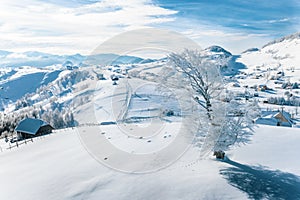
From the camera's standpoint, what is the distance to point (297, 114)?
86.2 meters

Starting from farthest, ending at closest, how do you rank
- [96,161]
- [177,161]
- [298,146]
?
1. [298,146]
2. [96,161]
3. [177,161]

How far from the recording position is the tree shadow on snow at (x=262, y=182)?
996 cm

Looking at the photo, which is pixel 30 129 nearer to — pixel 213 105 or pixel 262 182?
pixel 213 105

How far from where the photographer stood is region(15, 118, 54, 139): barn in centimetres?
4600

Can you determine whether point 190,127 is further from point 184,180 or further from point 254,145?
point 254,145

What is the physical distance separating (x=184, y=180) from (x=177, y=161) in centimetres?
270

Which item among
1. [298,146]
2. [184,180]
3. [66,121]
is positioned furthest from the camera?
[66,121]

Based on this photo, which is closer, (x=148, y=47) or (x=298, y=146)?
(x=148, y=47)

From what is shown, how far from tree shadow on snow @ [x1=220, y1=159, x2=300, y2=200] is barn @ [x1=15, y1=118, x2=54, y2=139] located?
139 feet

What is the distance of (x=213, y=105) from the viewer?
41.0 feet

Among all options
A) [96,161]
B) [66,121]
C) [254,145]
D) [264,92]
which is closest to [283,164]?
[254,145]

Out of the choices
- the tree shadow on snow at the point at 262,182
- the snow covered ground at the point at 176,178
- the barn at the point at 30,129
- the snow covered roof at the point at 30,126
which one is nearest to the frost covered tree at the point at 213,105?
the tree shadow on snow at the point at 262,182

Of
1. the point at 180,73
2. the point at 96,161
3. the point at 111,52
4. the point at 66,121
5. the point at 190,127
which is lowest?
the point at 66,121

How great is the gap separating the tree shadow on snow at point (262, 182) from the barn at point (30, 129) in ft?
139
